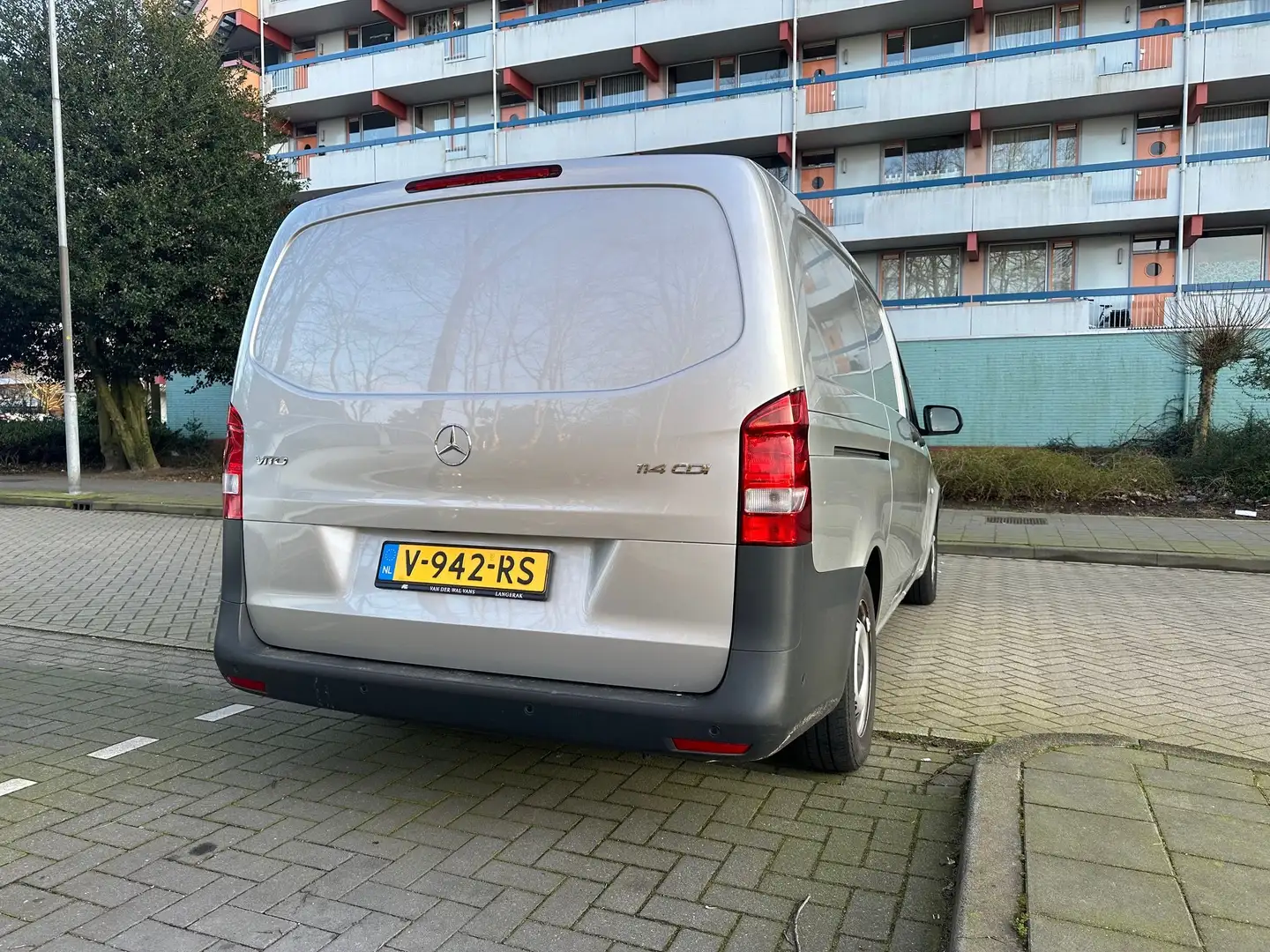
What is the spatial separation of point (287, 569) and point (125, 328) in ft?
56.0

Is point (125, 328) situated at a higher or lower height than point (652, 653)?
higher

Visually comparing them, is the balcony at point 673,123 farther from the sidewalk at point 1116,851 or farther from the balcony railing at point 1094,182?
the sidewalk at point 1116,851

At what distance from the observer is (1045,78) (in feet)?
72.1

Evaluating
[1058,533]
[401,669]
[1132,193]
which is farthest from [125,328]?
[1132,193]

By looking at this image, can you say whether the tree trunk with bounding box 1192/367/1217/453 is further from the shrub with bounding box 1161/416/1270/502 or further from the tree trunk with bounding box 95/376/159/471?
the tree trunk with bounding box 95/376/159/471

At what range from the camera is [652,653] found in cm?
256

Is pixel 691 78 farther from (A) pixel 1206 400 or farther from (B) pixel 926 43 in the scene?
(A) pixel 1206 400

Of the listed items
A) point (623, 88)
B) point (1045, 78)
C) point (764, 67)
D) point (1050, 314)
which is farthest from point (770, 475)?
point (623, 88)

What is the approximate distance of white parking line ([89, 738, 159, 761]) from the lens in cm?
366

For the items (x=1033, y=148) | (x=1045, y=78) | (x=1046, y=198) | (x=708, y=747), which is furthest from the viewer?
(x=1033, y=148)

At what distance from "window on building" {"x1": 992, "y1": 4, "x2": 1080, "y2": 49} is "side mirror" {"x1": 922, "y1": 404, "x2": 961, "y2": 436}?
2128cm

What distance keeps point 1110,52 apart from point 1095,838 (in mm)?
24026

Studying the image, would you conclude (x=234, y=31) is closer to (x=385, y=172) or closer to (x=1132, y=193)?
(x=385, y=172)

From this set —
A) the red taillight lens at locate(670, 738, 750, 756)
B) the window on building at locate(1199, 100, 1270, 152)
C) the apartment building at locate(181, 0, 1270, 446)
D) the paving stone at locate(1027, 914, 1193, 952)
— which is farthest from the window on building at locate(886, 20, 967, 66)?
the paving stone at locate(1027, 914, 1193, 952)
